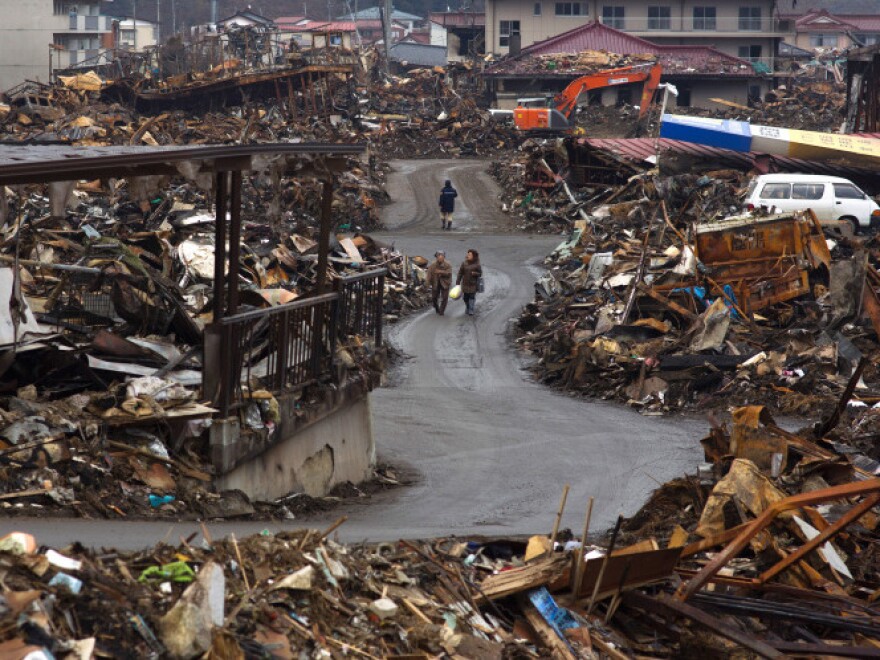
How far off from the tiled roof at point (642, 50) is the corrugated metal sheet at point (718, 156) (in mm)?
28402

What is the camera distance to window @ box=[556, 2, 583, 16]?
236 ft

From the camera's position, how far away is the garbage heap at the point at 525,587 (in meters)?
5.02

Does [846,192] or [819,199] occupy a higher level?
[846,192]

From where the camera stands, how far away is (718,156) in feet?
118

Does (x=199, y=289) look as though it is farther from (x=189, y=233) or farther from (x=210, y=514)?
(x=210, y=514)

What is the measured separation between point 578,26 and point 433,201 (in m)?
37.1

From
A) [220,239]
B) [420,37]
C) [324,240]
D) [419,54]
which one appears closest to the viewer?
[220,239]

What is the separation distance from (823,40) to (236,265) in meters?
102

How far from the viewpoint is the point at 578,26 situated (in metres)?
71.7

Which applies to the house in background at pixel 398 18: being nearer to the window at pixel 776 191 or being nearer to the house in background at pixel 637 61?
the house in background at pixel 637 61

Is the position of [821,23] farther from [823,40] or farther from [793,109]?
[793,109]

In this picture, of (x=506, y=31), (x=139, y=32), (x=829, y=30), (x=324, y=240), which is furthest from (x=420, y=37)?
(x=324, y=240)

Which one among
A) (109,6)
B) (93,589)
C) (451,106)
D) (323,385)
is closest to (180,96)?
(451,106)

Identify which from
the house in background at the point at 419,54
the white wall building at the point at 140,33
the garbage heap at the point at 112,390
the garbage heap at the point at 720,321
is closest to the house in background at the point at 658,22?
the house in background at the point at 419,54
